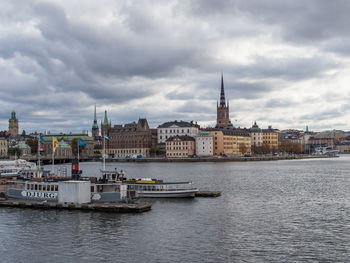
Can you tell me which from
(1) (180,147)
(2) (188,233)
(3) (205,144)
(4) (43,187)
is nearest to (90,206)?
(4) (43,187)

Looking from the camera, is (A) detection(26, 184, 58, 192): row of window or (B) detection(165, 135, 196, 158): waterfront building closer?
(A) detection(26, 184, 58, 192): row of window

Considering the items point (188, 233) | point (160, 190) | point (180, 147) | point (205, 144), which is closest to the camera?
point (188, 233)

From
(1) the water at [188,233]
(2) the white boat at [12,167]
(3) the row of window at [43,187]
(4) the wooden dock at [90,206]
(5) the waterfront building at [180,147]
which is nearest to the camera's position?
(1) the water at [188,233]

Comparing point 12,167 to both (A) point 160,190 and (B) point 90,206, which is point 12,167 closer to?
(A) point 160,190

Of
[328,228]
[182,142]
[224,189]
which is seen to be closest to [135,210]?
[328,228]

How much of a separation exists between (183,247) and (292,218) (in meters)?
13.6

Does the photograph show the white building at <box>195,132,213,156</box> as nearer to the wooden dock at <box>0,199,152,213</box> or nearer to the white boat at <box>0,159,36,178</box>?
the white boat at <box>0,159,36,178</box>

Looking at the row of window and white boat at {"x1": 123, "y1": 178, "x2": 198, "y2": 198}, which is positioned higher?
the row of window

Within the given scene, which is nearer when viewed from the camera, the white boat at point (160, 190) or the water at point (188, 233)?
the water at point (188, 233)

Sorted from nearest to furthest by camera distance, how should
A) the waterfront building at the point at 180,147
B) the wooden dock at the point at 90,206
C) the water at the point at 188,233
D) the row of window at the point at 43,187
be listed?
the water at the point at 188,233
the wooden dock at the point at 90,206
the row of window at the point at 43,187
the waterfront building at the point at 180,147

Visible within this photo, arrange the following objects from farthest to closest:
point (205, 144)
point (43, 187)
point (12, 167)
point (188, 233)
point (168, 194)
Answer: point (205, 144), point (12, 167), point (168, 194), point (43, 187), point (188, 233)

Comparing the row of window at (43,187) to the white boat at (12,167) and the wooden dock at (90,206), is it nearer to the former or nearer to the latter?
the wooden dock at (90,206)

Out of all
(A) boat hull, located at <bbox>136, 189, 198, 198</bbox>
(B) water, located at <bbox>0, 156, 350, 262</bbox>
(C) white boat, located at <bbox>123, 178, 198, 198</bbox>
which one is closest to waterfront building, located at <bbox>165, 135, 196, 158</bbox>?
(C) white boat, located at <bbox>123, 178, 198, 198</bbox>

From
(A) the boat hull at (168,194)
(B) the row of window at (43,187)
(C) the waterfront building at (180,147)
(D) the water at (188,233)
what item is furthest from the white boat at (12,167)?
(C) the waterfront building at (180,147)
